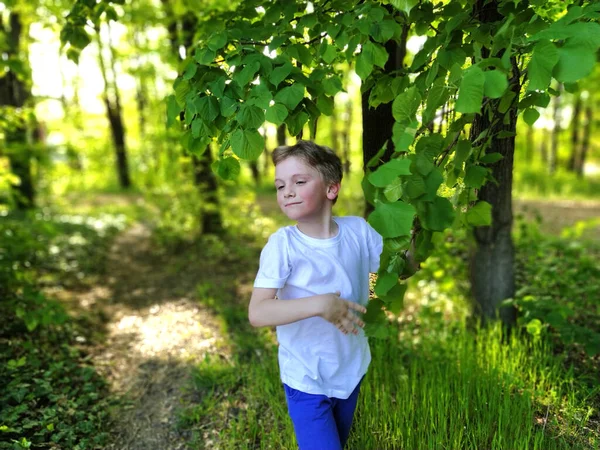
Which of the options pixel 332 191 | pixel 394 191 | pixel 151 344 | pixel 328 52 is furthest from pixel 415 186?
pixel 151 344

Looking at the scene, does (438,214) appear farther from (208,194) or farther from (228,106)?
(208,194)

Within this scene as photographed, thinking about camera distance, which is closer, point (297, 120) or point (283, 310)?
point (283, 310)

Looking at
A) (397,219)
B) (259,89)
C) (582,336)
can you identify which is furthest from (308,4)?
(582,336)

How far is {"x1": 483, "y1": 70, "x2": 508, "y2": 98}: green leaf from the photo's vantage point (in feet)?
4.13

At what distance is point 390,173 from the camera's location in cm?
128

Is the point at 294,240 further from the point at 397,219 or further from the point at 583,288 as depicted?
the point at 583,288

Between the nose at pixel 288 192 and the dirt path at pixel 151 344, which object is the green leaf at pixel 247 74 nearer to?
the nose at pixel 288 192

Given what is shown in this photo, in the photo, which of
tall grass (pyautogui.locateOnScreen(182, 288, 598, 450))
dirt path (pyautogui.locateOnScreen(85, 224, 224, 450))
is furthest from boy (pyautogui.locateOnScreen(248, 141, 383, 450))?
dirt path (pyautogui.locateOnScreen(85, 224, 224, 450))

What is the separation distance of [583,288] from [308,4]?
302 cm

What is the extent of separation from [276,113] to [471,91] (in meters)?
0.72

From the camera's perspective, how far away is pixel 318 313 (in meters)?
1.55

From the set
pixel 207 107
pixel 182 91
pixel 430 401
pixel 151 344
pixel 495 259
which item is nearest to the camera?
pixel 207 107

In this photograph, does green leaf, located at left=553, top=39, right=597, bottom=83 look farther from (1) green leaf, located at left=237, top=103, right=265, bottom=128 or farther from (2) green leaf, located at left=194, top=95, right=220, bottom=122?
(2) green leaf, located at left=194, top=95, right=220, bottom=122

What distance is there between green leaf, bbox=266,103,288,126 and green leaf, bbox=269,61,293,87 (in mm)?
96
